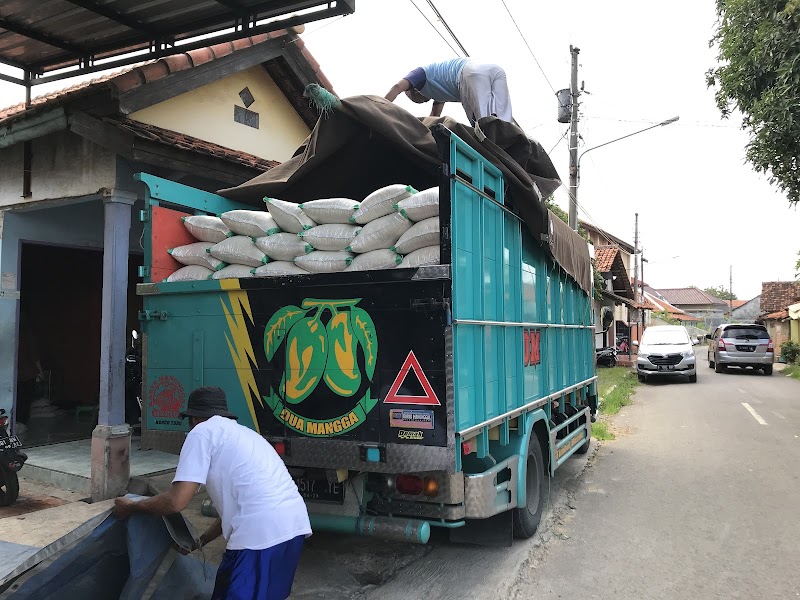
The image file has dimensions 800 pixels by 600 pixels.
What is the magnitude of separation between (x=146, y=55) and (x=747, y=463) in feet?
28.6

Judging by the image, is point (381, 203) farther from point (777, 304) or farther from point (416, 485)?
point (777, 304)

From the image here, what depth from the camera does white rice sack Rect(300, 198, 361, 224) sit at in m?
4.35

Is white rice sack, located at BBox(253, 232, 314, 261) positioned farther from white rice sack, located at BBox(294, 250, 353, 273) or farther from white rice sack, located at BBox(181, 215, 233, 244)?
white rice sack, located at BBox(181, 215, 233, 244)

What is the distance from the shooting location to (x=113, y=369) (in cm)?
622

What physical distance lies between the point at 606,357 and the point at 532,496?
68.2 feet

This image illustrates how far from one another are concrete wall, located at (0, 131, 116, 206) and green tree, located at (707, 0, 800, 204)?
349 inches

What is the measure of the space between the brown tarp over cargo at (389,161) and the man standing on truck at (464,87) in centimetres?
64

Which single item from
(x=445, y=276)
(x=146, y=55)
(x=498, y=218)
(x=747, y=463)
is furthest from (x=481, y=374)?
(x=747, y=463)

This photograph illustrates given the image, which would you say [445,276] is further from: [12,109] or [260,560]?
[12,109]

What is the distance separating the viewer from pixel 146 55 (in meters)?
6.60

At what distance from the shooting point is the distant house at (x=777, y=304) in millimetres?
36031

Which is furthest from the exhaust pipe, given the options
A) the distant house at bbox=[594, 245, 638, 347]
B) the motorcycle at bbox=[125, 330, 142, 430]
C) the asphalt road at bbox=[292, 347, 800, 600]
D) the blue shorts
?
the distant house at bbox=[594, 245, 638, 347]

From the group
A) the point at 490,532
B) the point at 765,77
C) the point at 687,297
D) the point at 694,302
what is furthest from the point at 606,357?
the point at 687,297

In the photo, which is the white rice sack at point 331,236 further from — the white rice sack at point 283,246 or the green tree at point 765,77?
the green tree at point 765,77
